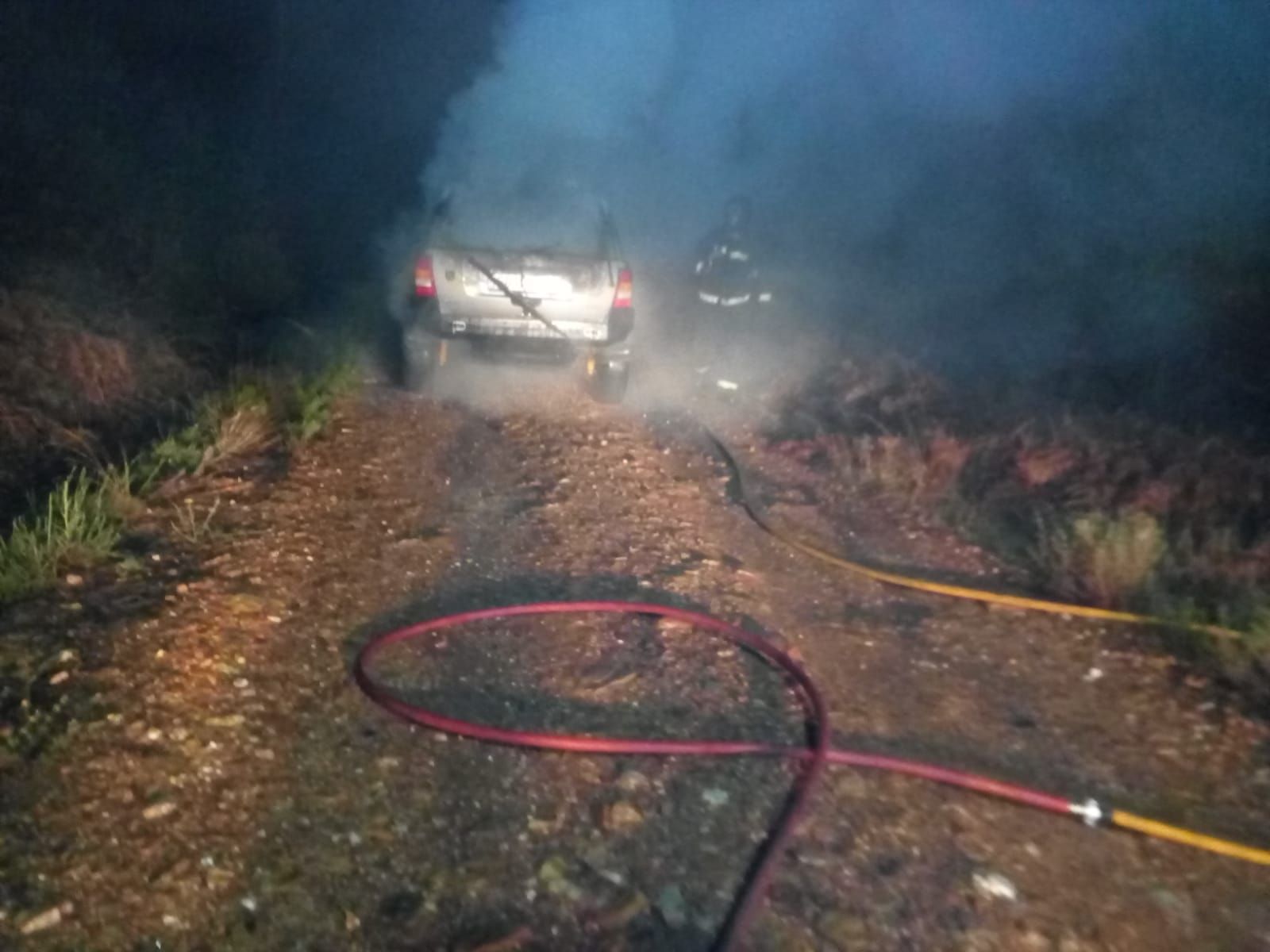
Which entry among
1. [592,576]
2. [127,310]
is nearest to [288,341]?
[127,310]

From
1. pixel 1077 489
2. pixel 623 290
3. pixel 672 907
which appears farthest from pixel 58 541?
pixel 1077 489

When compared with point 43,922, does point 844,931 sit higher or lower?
higher

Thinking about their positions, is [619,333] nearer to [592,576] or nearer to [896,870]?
[592,576]

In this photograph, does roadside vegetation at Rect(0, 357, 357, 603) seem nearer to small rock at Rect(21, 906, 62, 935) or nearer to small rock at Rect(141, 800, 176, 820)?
small rock at Rect(141, 800, 176, 820)

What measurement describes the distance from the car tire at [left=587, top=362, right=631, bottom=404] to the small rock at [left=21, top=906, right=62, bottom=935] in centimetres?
630

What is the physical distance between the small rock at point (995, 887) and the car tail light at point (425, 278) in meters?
6.08

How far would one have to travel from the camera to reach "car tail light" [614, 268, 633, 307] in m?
8.51

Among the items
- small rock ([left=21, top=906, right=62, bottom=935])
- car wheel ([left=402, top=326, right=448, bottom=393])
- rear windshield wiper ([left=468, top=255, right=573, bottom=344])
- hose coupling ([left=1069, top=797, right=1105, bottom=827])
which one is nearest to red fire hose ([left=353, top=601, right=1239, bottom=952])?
hose coupling ([left=1069, top=797, right=1105, bottom=827])

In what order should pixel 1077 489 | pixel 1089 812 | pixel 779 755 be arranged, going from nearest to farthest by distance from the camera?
pixel 1089 812
pixel 779 755
pixel 1077 489

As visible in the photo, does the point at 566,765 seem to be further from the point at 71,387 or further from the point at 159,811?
the point at 71,387

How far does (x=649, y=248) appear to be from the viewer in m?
18.3

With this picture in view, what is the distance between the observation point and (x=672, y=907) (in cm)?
347

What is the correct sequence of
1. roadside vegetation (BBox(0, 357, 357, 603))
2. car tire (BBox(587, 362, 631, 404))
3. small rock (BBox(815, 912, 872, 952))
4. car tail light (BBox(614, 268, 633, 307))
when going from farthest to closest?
car tire (BBox(587, 362, 631, 404))
car tail light (BBox(614, 268, 633, 307))
roadside vegetation (BBox(0, 357, 357, 603))
small rock (BBox(815, 912, 872, 952))

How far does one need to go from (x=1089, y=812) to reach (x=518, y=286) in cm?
575
